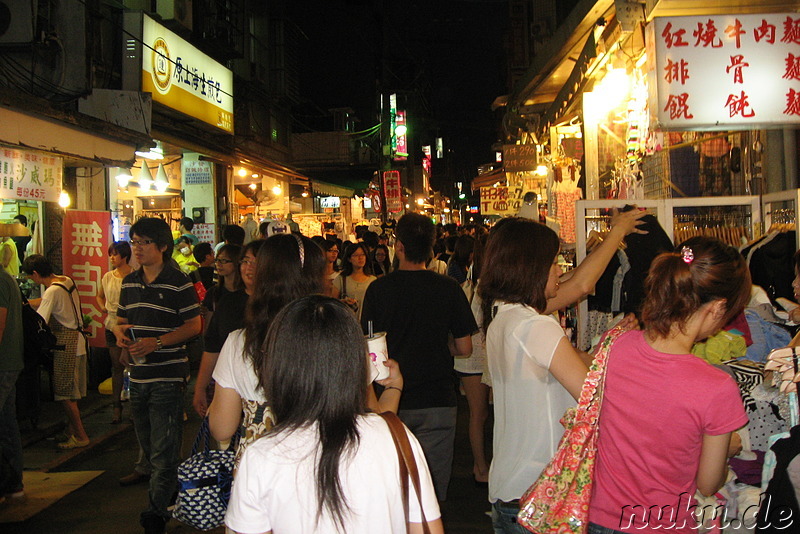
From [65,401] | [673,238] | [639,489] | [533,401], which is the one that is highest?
[673,238]

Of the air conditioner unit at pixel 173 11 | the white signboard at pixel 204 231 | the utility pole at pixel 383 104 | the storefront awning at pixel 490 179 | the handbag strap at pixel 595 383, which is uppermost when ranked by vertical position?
the utility pole at pixel 383 104

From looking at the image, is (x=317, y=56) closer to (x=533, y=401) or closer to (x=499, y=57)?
(x=499, y=57)

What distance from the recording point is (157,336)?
5.08 metres

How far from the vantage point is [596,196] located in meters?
7.29

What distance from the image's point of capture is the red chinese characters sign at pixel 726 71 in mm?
4336

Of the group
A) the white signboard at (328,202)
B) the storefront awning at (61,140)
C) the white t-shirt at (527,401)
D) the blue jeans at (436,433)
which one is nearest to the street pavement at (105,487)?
the blue jeans at (436,433)

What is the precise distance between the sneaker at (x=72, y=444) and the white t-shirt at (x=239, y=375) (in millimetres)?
5322

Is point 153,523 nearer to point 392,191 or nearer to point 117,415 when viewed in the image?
Result: point 117,415

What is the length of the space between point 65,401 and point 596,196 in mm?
6297

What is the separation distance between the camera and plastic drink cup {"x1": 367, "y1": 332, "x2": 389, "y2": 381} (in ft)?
8.84

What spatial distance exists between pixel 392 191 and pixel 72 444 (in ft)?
80.0

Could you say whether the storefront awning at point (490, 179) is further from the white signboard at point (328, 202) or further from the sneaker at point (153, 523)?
the sneaker at point (153, 523)

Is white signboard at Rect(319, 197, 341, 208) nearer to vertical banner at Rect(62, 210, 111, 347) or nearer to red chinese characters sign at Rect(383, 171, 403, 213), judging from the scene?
red chinese characters sign at Rect(383, 171, 403, 213)

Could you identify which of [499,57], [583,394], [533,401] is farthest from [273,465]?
[499,57]
